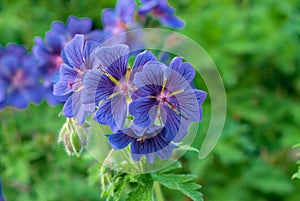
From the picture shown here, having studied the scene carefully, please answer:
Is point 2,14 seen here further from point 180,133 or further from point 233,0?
point 180,133

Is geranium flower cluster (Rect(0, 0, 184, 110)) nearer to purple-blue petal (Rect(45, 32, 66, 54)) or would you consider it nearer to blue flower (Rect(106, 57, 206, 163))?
purple-blue petal (Rect(45, 32, 66, 54))

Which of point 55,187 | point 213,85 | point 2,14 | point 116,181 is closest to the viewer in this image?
point 116,181

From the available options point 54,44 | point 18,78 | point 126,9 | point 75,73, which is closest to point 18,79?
point 18,78

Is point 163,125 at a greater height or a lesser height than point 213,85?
lesser

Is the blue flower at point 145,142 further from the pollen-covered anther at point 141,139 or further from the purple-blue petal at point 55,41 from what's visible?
the purple-blue petal at point 55,41

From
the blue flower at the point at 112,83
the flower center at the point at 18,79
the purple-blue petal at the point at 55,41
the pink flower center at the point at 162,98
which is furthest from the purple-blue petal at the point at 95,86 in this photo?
the flower center at the point at 18,79

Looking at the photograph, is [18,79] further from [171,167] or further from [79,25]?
[171,167]

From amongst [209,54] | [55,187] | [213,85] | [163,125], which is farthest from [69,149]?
[209,54]
